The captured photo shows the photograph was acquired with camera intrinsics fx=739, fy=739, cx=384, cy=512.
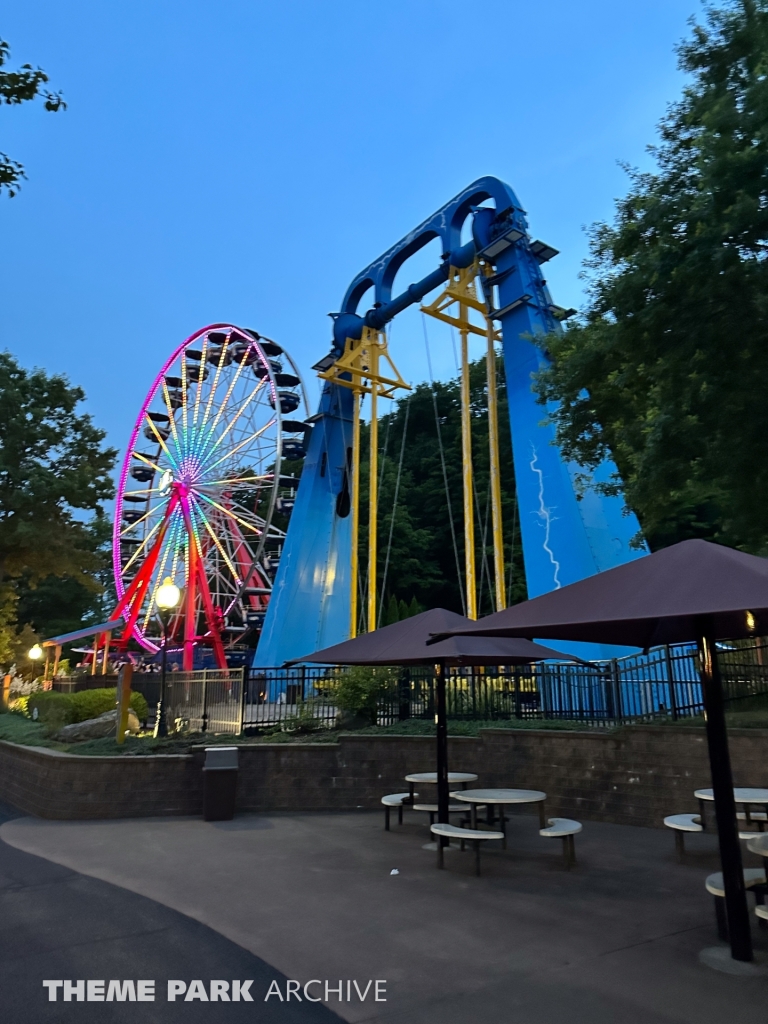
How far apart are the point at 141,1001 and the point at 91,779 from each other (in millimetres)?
6130

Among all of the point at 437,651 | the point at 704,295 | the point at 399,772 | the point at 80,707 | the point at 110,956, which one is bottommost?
the point at 110,956

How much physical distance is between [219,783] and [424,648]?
3.66 m

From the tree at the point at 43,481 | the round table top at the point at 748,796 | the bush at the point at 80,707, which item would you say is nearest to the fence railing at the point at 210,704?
the bush at the point at 80,707

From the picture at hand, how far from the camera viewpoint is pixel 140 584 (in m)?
25.4

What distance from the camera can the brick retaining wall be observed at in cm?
793

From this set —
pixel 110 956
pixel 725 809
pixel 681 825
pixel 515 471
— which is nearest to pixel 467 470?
pixel 515 471

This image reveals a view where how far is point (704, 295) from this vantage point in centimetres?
827

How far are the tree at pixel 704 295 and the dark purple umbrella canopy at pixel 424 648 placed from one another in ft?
11.2

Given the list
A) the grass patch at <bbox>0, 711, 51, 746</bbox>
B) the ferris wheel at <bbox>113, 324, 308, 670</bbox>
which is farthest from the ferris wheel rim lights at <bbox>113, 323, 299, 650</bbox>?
the grass patch at <bbox>0, 711, 51, 746</bbox>

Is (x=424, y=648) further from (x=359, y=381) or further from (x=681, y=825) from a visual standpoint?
(x=359, y=381)

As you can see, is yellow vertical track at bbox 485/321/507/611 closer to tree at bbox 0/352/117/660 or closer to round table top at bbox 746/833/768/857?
round table top at bbox 746/833/768/857

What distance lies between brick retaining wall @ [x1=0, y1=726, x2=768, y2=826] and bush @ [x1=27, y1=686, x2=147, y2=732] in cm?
377

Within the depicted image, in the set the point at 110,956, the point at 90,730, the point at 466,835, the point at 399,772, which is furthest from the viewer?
the point at 90,730

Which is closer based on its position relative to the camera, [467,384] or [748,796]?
[748,796]
